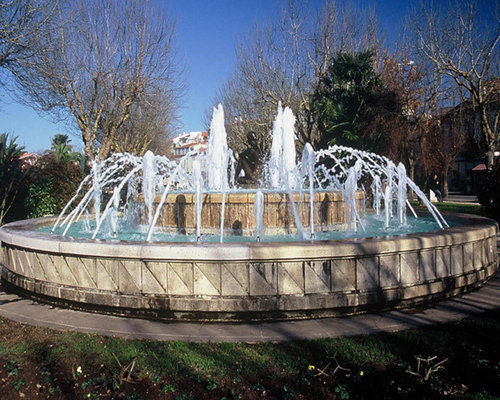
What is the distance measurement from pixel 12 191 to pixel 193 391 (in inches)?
527

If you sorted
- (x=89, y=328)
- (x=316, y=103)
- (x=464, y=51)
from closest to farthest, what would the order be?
1. (x=89, y=328)
2. (x=464, y=51)
3. (x=316, y=103)

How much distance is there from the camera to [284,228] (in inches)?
292

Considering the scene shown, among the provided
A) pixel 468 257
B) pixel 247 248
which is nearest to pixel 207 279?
pixel 247 248

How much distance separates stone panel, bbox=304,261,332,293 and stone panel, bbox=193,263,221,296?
1.03 metres

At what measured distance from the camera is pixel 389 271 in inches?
185

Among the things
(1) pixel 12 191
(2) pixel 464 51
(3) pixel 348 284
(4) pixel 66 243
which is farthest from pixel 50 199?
(2) pixel 464 51

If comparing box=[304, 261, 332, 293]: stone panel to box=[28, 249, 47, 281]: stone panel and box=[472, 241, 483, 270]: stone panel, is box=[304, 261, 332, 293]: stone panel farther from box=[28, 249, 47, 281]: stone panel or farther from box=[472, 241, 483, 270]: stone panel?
box=[28, 249, 47, 281]: stone panel

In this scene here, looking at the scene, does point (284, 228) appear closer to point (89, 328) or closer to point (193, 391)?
point (89, 328)

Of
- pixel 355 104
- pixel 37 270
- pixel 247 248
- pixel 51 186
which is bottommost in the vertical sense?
pixel 37 270

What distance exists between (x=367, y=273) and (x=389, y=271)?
1.04 feet

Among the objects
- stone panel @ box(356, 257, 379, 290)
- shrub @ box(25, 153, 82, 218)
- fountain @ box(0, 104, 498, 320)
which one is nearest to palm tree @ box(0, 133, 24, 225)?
shrub @ box(25, 153, 82, 218)

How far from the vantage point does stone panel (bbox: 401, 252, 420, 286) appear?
4.78 m

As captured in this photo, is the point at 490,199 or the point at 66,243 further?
the point at 490,199

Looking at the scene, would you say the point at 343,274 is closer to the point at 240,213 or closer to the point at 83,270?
the point at 240,213
